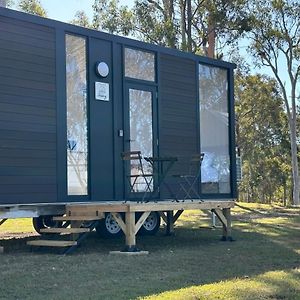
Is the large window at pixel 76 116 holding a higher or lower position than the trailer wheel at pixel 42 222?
higher

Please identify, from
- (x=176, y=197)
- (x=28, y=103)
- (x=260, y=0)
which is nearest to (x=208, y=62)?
(x=176, y=197)

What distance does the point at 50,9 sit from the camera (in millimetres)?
21438

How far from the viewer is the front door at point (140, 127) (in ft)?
28.8

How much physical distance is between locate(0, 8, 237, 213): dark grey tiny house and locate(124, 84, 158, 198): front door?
0.6 inches

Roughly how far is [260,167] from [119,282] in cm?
2953

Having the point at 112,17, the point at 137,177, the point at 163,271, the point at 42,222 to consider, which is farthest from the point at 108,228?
the point at 112,17

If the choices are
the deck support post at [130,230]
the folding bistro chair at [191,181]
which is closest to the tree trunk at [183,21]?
the folding bistro chair at [191,181]

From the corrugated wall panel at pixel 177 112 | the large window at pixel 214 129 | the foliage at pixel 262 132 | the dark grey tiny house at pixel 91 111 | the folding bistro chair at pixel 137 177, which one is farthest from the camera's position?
the foliage at pixel 262 132

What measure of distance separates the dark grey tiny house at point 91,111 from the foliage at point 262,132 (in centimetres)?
1637

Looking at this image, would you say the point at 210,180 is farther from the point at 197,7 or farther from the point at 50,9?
the point at 50,9

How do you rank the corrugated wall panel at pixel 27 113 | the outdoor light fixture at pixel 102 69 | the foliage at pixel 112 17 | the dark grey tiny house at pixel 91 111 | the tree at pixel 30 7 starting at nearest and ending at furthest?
the corrugated wall panel at pixel 27 113
the dark grey tiny house at pixel 91 111
the outdoor light fixture at pixel 102 69
the foliage at pixel 112 17
the tree at pixel 30 7

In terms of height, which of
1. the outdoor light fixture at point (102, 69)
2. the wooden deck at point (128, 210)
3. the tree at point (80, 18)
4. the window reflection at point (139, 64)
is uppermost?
the tree at point (80, 18)

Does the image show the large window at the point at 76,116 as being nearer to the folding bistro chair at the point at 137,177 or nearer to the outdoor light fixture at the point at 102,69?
the outdoor light fixture at the point at 102,69

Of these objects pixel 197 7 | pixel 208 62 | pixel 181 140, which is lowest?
pixel 181 140
